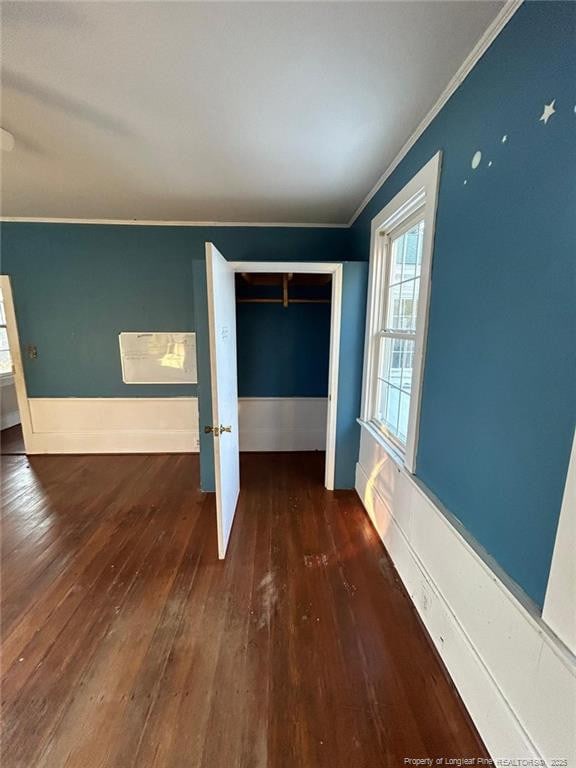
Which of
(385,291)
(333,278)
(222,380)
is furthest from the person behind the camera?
(333,278)

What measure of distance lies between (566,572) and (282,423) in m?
2.81

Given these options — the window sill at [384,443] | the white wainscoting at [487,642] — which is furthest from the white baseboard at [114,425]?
the white wainscoting at [487,642]

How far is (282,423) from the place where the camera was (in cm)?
346

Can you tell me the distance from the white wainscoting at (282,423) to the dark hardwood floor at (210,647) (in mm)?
1158

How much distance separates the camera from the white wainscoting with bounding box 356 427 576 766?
0.79 meters

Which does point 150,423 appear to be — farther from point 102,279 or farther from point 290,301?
point 290,301

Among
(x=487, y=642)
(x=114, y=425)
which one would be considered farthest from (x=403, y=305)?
(x=114, y=425)

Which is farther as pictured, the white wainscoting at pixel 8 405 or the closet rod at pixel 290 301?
the white wainscoting at pixel 8 405

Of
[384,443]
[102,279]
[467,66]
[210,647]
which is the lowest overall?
[210,647]

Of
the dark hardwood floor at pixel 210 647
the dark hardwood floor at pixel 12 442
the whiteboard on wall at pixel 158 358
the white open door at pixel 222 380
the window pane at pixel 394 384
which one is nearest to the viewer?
the dark hardwood floor at pixel 210 647

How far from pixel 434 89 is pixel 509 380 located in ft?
4.21

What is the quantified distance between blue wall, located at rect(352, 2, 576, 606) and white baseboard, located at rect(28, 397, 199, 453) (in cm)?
280

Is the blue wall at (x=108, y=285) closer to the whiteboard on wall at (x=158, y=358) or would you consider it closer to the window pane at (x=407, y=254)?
the whiteboard on wall at (x=158, y=358)

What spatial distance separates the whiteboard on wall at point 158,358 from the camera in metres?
3.24
